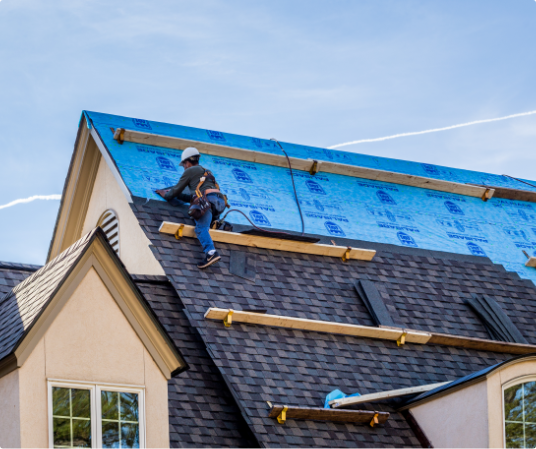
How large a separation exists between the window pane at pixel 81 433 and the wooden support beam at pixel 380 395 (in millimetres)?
4348

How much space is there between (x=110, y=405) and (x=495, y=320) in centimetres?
852

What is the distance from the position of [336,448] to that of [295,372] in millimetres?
1414

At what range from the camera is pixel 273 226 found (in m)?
17.9

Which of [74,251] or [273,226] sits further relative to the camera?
[273,226]

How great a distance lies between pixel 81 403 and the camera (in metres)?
10.5

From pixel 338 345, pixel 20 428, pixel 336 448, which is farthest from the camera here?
pixel 338 345

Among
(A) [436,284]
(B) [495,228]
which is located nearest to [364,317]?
(A) [436,284]

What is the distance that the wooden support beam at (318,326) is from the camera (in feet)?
47.3

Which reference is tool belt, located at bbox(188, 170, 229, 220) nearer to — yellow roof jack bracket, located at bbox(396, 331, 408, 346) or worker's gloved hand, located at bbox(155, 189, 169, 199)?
worker's gloved hand, located at bbox(155, 189, 169, 199)

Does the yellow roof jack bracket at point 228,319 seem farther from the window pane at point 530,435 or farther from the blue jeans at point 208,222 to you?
the window pane at point 530,435

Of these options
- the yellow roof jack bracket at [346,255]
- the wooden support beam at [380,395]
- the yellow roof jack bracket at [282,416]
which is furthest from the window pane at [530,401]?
the yellow roof jack bracket at [346,255]

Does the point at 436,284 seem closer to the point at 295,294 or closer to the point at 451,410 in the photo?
Answer: the point at 295,294

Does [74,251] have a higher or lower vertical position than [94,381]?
higher

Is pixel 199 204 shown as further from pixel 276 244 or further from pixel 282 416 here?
pixel 282 416
